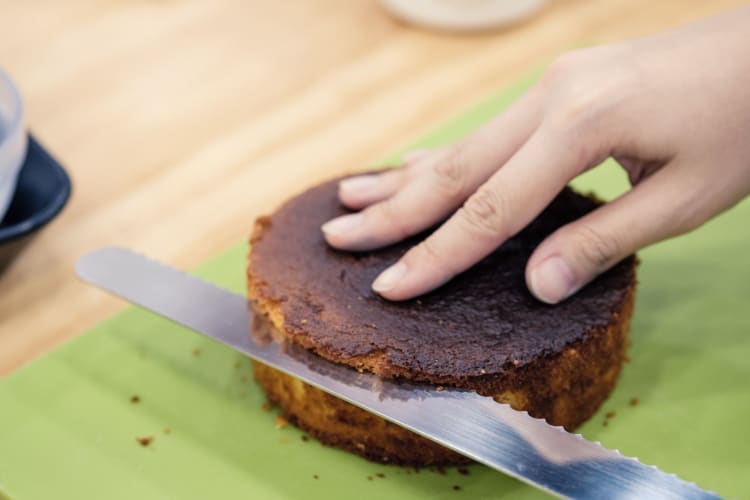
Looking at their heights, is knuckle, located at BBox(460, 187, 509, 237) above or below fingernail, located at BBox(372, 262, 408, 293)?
above

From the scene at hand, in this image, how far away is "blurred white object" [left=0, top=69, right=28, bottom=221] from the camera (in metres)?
1.80

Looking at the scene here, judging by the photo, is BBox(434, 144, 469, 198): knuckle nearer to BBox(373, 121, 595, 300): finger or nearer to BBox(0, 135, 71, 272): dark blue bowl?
BBox(373, 121, 595, 300): finger

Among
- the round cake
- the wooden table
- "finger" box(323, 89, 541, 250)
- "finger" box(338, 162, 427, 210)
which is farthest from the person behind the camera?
the wooden table

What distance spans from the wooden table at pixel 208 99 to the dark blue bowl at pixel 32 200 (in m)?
0.14

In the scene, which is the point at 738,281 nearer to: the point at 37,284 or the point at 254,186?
the point at 254,186

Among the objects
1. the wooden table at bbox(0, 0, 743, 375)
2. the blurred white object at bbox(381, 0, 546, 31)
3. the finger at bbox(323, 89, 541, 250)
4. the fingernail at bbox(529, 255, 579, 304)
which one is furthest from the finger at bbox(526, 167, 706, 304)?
the blurred white object at bbox(381, 0, 546, 31)

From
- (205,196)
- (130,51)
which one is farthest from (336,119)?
(130,51)

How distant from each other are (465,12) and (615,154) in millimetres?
1436

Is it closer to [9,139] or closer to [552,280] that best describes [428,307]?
[552,280]

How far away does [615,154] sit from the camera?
Answer: 5.08ft

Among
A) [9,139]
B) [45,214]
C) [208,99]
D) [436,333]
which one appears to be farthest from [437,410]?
[208,99]

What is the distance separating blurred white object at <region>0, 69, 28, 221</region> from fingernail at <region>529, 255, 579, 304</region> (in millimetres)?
1060

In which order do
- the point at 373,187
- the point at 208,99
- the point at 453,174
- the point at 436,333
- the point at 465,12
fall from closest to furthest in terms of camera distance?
the point at 436,333, the point at 453,174, the point at 373,187, the point at 208,99, the point at 465,12

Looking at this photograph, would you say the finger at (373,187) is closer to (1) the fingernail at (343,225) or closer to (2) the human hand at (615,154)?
(1) the fingernail at (343,225)
